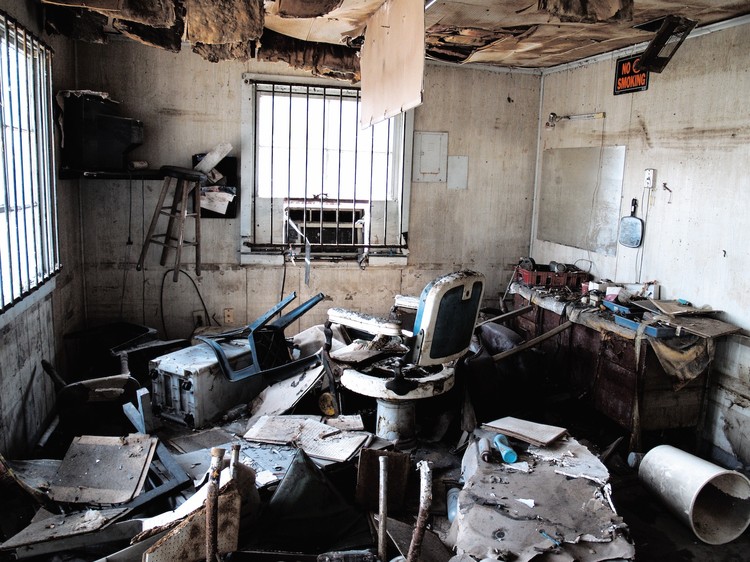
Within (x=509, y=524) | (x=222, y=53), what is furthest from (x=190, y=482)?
(x=222, y=53)

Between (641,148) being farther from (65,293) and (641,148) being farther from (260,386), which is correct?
(65,293)

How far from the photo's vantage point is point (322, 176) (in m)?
6.09

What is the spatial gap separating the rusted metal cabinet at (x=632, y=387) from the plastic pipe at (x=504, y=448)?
134 cm

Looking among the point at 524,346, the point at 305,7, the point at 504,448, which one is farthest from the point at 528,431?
the point at 305,7

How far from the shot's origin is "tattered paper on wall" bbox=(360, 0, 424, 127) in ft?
9.75

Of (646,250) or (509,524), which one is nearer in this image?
(509,524)

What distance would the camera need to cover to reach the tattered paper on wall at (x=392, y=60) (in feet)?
9.75

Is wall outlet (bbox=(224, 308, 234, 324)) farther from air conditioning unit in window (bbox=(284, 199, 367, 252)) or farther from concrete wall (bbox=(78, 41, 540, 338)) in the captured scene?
air conditioning unit in window (bbox=(284, 199, 367, 252))

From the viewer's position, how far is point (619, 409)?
444 cm

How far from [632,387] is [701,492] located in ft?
2.66

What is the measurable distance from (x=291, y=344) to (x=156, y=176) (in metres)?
2.02

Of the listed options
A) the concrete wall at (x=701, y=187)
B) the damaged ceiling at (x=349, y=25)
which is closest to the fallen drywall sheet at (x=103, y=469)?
the damaged ceiling at (x=349, y=25)

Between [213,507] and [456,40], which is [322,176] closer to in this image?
[456,40]

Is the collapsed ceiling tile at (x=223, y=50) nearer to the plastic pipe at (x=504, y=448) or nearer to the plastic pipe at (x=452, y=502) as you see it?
the plastic pipe at (x=504, y=448)
